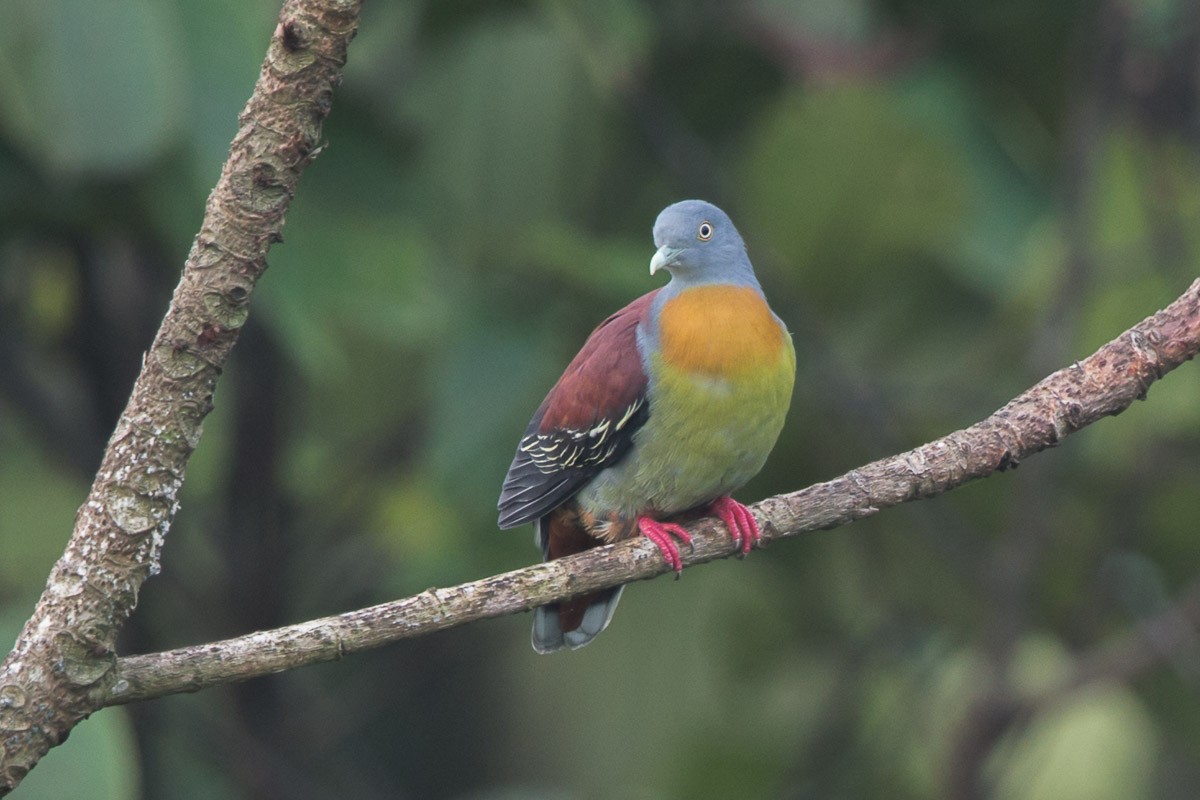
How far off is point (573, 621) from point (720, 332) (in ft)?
2.48

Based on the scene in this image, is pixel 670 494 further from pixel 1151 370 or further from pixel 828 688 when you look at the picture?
pixel 828 688

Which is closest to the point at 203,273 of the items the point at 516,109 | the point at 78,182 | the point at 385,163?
the point at 78,182

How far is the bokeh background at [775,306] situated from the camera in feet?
14.7

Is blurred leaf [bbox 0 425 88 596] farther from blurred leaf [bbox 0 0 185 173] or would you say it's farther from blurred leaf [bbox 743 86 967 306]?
blurred leaf [bbox 743 86 967 306]

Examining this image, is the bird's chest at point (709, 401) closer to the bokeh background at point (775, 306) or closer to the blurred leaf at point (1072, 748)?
the bokeh background at point (775, 306)

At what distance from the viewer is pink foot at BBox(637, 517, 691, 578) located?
280cm

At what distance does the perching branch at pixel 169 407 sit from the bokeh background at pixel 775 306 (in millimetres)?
1789

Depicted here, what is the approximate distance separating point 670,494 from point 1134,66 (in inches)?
122

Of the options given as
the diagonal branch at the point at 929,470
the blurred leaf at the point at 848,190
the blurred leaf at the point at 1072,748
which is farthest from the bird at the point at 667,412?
the blurred leaf at the point at 1072,748

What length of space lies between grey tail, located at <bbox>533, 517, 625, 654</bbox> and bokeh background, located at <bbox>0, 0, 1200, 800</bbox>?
101 cm

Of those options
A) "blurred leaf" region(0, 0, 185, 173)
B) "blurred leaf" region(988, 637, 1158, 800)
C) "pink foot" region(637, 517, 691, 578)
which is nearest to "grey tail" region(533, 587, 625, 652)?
"pink foot" region(637, 517, 691, 578)

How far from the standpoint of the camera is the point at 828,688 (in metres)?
6.25

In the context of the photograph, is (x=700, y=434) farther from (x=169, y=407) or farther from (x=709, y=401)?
(x=169, y=407)

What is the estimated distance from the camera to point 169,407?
2.05m
